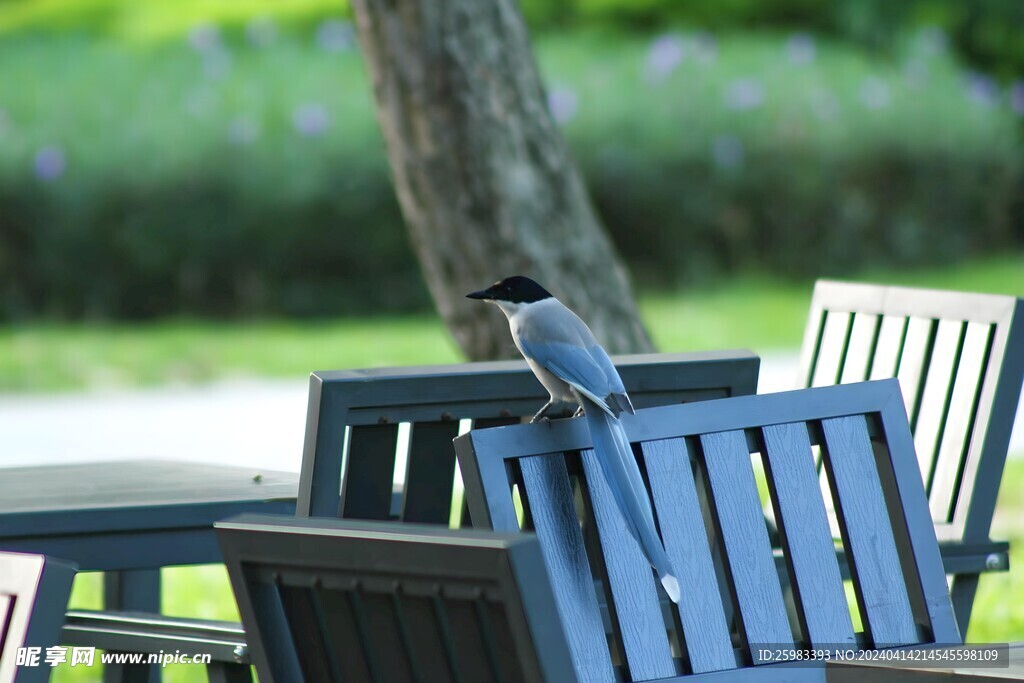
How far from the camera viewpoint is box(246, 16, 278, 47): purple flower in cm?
1339

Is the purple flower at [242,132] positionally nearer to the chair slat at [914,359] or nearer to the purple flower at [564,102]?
the purple flower at [564,102]

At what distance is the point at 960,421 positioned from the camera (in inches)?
123

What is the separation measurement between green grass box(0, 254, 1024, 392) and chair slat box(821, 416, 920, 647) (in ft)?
30.6

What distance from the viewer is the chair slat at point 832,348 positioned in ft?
11.7

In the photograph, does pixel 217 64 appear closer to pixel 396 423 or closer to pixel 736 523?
pixel 396 423

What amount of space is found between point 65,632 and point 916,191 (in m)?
12.0

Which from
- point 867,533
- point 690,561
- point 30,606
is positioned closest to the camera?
point 30,606

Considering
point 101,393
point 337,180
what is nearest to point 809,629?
point 101,393

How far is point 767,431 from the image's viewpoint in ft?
7.31

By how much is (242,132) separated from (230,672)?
10.8 metres

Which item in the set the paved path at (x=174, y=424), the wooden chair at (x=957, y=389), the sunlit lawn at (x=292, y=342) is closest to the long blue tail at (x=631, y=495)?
the wooden chair at (x=957, y=389)

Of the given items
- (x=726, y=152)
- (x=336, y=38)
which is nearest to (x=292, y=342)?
(x=336, y=38)

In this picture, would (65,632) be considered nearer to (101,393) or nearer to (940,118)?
(101,393)

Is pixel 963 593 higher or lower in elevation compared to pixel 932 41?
lower
